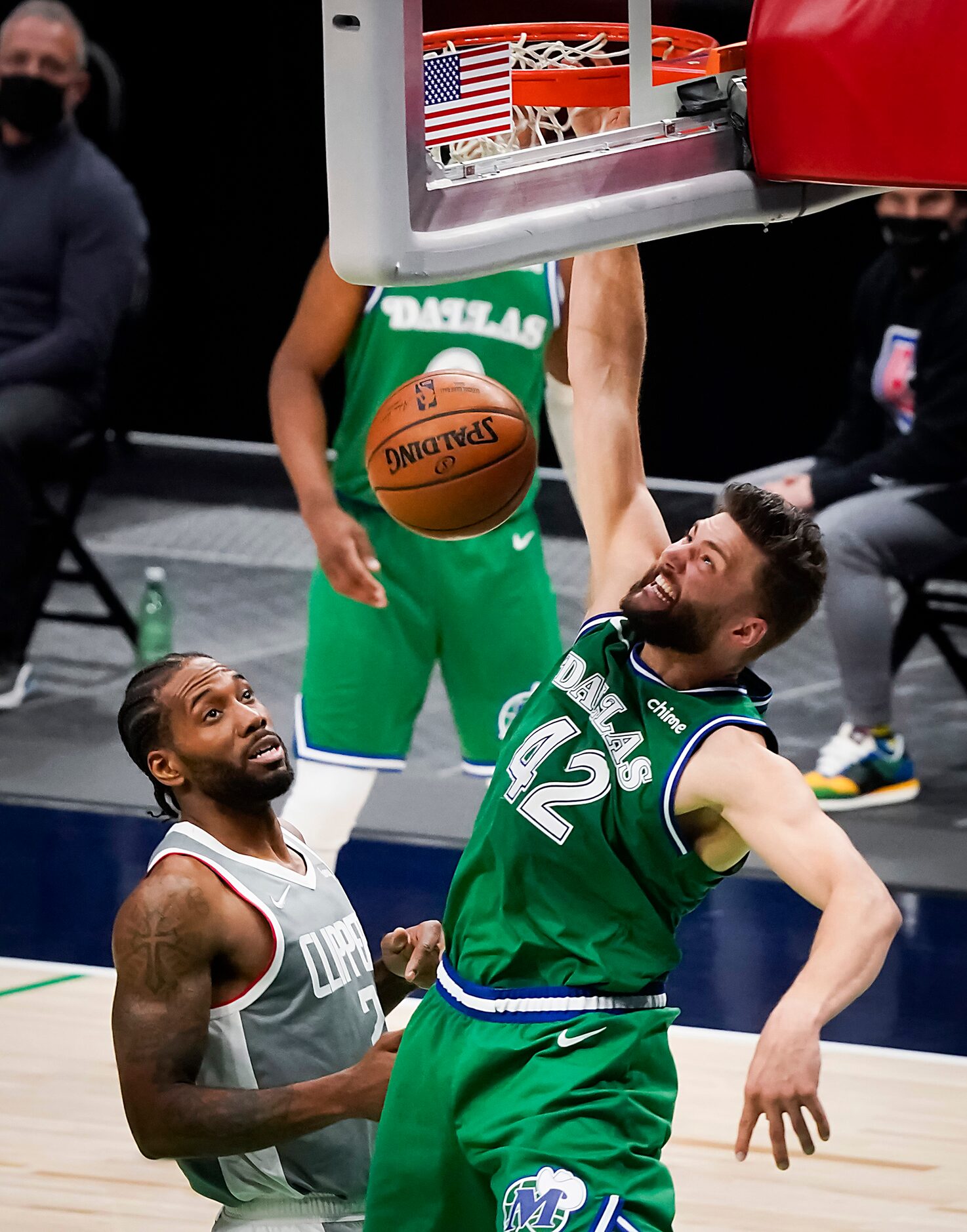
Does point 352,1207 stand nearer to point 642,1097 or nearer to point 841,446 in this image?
point 642,1097

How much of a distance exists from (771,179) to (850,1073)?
107 inches

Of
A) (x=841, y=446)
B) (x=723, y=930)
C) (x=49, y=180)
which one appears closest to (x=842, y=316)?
(x=841, y=446)

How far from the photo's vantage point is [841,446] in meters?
7.98

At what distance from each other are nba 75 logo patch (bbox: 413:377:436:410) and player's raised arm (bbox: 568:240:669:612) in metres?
0.51

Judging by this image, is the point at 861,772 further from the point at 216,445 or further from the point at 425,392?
the point at 216,445

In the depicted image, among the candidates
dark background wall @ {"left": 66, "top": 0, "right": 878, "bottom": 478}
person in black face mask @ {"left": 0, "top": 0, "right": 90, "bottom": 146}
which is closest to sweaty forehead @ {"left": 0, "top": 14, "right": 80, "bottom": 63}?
person in black face mask @ {"left": 0, "top": 0, "right": 90, "bottom": 146}

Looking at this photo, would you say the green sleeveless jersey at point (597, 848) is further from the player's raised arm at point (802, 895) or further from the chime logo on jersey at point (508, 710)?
the chime logo on jersey at point (508, 710)

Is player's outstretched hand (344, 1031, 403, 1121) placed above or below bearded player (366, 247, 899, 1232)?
below

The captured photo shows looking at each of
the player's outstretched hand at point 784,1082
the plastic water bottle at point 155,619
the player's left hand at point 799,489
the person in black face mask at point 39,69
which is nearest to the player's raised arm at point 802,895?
the player's outstretched hand at point 784,1082

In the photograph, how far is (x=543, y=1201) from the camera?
3.01 meters

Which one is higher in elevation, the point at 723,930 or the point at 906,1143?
the point at 906,1143

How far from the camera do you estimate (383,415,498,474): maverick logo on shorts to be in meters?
4.15

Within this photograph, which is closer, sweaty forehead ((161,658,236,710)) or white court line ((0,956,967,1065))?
sweaty forehead ((161,658,236,710))

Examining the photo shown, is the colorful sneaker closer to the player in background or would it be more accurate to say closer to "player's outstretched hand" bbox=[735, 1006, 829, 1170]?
the player in background
